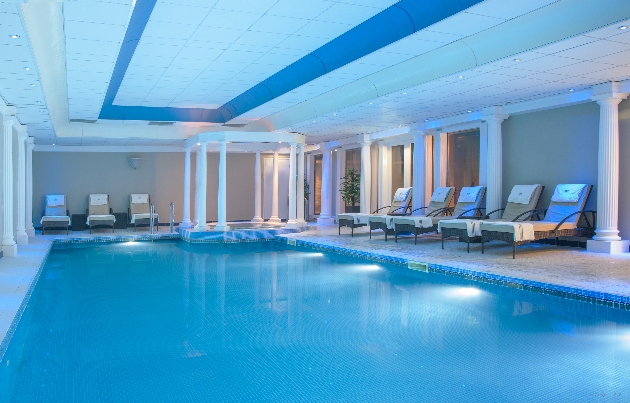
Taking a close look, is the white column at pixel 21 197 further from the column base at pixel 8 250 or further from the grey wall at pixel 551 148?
the grey wall at pixel 551 148

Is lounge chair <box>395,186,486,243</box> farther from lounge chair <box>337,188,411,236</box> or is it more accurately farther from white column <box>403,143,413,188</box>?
white column <box>403,143,413,188</box>

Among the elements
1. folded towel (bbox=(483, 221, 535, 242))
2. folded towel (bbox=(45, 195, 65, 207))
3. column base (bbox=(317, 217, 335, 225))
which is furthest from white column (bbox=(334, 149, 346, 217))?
folded towel (bbox=(483, 221, 535, 242))

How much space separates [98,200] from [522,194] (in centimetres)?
1211

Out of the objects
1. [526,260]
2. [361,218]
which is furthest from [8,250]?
[526,260]

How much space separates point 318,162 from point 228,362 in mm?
16035

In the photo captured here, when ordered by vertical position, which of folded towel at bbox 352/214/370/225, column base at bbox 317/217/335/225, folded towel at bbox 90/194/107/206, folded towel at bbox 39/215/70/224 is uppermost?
folded towel at bbox 90/194/107/206

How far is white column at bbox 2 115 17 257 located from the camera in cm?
961

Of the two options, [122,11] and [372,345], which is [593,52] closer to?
[372,345]

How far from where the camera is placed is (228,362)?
404 centimetres

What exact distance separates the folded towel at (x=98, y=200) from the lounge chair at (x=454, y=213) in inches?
379

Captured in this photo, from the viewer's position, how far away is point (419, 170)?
1354cm

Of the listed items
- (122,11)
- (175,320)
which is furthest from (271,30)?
(175,320)

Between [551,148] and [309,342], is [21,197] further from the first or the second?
[551,148]

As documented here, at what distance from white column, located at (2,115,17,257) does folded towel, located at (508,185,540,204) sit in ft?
30.6
